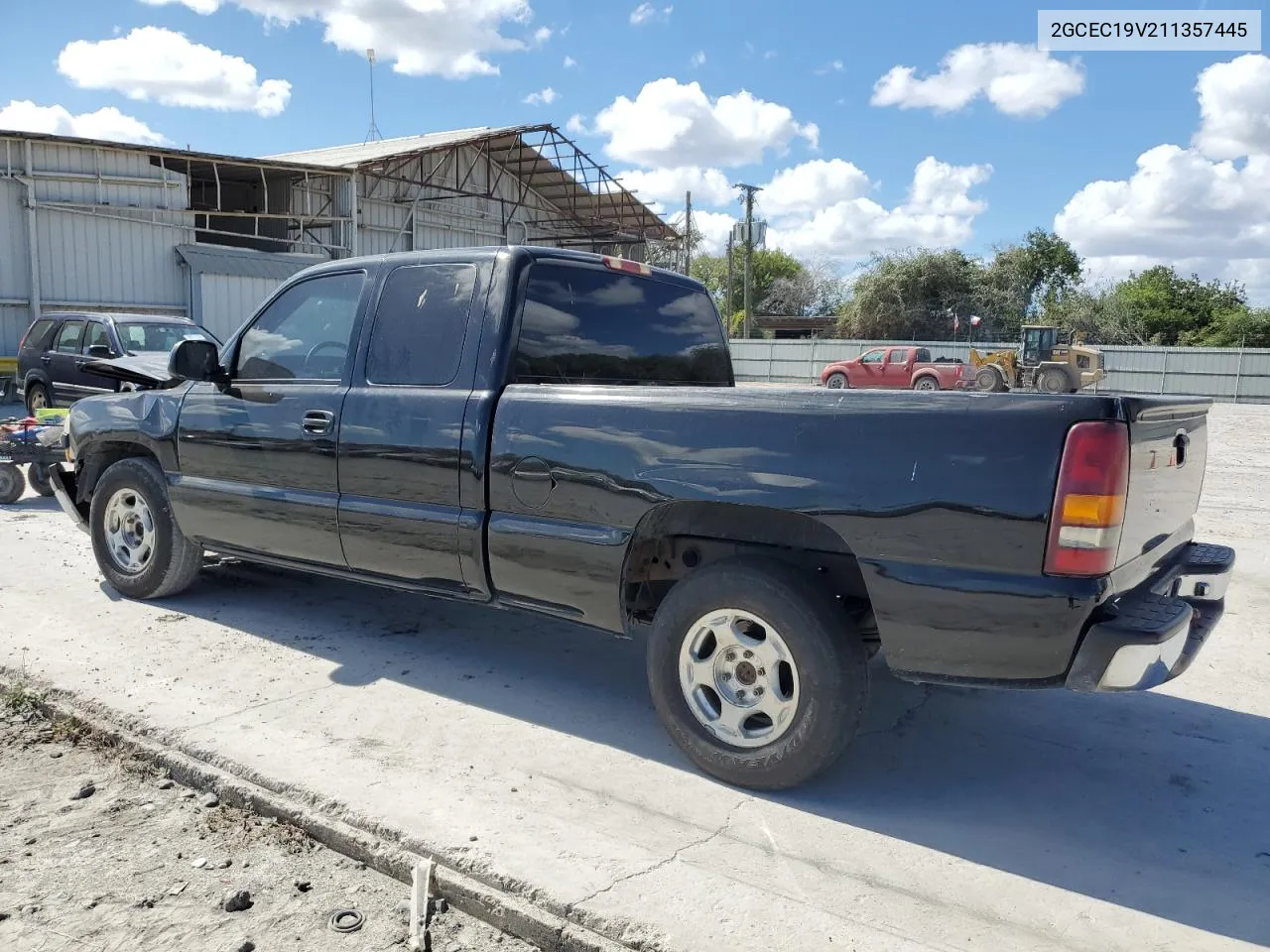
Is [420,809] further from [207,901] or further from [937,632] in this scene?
[937,632]

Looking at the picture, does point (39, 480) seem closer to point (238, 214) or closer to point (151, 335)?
point (151, 335)

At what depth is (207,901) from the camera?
2.84m

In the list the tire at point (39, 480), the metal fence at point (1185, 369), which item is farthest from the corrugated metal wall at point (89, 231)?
the metal fence at point (1185, 369)

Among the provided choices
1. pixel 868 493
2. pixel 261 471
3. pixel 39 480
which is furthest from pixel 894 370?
pixel 868 493

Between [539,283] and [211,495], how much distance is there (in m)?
2.16

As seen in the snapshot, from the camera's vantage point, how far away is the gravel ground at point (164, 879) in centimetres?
269

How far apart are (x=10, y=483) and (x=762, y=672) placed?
8238mm

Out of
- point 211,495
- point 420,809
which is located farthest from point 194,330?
point 420,809

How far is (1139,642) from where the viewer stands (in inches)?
113

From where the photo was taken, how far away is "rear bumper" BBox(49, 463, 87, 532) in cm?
602

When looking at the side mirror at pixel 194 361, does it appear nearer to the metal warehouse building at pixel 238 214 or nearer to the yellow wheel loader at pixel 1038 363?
the metal warehouse building at pixel 238 214

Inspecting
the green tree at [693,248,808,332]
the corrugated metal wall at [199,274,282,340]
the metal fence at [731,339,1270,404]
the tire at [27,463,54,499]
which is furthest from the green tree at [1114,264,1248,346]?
the tire at [27,463,54,499]

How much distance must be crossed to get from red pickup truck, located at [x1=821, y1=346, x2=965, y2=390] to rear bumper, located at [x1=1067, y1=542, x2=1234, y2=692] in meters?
25.5

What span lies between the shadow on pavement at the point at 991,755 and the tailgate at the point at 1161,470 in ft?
3.00
